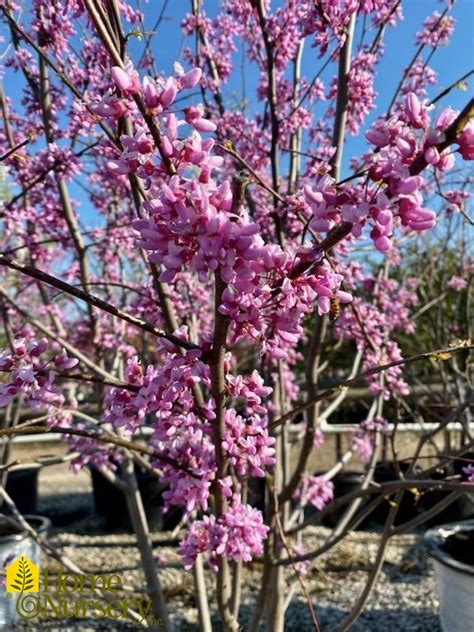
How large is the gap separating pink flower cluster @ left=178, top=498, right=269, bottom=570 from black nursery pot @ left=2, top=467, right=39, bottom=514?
16.5 feet

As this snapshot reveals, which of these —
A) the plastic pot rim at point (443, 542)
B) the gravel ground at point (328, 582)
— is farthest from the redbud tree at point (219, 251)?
the gravel ground at point (328, 582)

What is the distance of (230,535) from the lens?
5.65 ft

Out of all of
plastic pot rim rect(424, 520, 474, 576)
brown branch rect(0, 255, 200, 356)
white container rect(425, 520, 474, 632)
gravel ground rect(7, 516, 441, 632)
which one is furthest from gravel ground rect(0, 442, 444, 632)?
brown branch rect(0, 255, 200, 356)

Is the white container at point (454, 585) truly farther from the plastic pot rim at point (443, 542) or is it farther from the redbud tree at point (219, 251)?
the redbud tree at point (219, 251)

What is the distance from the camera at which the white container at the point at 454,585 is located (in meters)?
3.16

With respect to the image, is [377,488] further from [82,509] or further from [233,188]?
[82,509]

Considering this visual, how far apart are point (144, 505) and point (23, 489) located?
1534mm

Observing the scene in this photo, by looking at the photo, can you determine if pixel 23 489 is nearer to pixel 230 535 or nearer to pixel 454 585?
pixel 454 585

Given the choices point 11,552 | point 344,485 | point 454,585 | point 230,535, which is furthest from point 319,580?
point 230,535

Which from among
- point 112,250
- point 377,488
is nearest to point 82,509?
point 112,250

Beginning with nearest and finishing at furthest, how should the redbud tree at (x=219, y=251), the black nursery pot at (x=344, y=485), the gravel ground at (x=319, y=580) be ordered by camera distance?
the redbud tree at (x=219, y=251), the gravel ground at (x=319, y=580), the black nursery pot at (x=344, y=485)

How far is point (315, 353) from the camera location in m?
2.70

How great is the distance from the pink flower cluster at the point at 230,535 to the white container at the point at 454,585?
6.51ft

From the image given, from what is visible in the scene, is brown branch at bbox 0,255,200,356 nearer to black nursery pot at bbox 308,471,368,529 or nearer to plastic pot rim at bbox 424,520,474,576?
plastic pot rim at bbox 424,520,474,576
